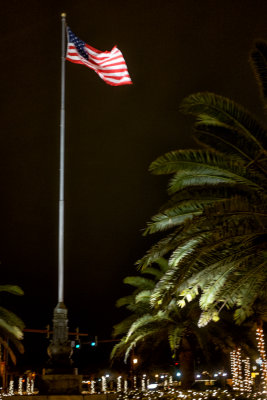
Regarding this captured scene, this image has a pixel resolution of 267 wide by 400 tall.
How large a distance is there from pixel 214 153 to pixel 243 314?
460 cm

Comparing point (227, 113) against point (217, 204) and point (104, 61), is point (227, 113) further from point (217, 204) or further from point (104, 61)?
point (104, 61)

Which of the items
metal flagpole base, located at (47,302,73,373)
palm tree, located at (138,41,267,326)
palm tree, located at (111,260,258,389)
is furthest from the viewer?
palm tree, located at (111,260,258,389)

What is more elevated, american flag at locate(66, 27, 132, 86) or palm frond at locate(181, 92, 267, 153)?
american flag at locate(66, 27, 132, 86)

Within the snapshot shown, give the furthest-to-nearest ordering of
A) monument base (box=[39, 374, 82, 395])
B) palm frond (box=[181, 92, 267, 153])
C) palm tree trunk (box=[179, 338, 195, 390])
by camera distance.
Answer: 1. palm tree trunk (box=[179, 338, 195, 390])
2. monument base (box=[39, 374, 82, 395])
3. palm frond (box=[181, 92, 267, 153])

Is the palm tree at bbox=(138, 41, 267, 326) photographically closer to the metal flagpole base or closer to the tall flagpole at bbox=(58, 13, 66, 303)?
the metal flagpole base

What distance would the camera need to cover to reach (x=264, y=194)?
1127 cm

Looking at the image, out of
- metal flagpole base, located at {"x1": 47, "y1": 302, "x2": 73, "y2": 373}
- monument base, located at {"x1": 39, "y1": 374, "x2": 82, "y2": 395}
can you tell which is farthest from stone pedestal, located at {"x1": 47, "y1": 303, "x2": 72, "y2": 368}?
monument base, located at {"x1": 39, "y1": 374, "x2": 82, "y2": 395}

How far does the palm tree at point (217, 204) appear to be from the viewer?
10703mm

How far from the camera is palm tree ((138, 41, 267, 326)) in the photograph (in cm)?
1070

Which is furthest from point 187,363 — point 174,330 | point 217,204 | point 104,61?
point 217,204

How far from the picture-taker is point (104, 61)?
17.9 meters

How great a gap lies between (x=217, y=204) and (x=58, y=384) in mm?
8102

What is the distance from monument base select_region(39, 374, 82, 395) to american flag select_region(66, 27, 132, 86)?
969 cm

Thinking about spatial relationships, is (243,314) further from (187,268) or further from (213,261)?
(187,268)
